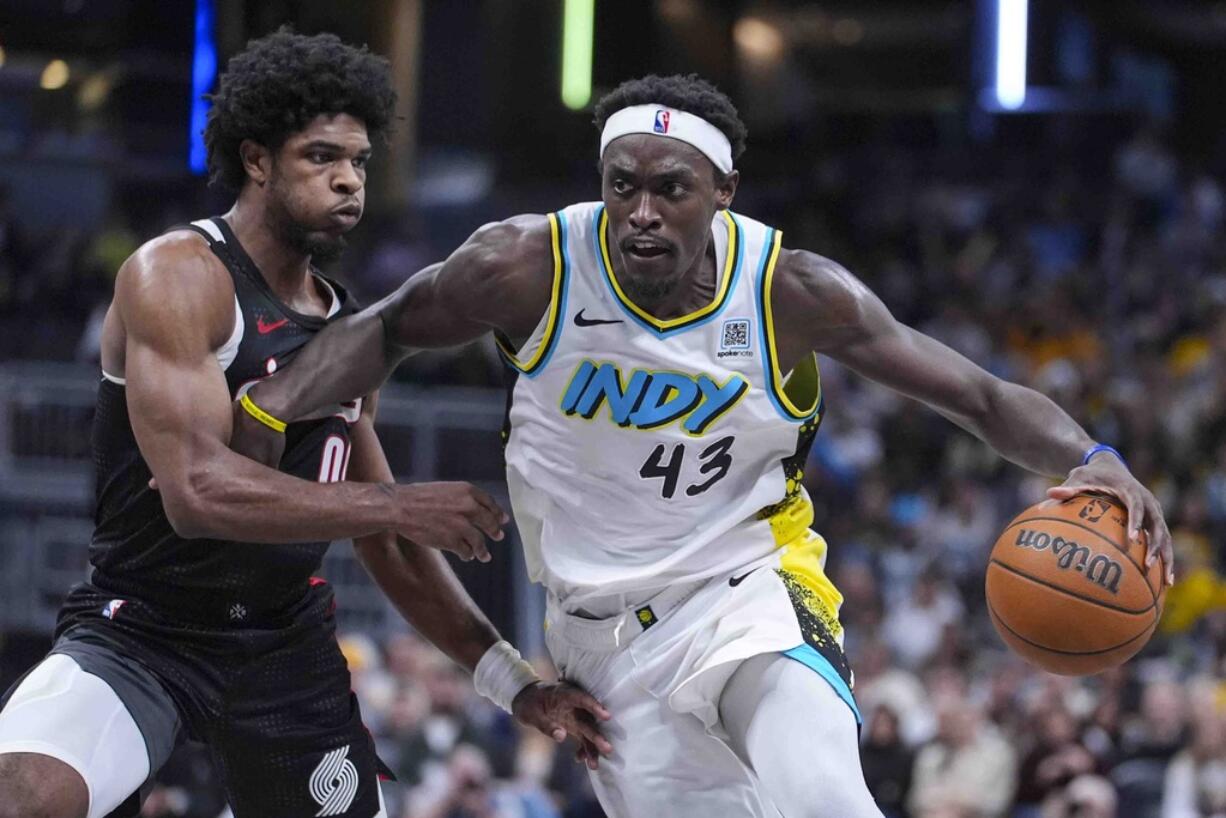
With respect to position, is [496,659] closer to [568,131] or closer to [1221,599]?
[1221,599]

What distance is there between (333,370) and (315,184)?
0.46m

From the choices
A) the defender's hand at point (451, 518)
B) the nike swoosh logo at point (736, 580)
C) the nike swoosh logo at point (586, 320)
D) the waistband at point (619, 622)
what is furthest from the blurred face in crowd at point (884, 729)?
the defender's hand at point (451, 518)

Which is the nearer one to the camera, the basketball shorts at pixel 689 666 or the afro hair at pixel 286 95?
the basketball shorts at pixel 689 666

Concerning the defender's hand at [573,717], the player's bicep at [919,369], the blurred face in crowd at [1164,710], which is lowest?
the blurred face in crowd at [1164,710]

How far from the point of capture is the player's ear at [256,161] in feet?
14.2

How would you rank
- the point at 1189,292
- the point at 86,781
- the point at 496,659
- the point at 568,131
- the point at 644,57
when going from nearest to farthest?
the point at 86,781
the point at 496,659
the point at 644,57
the point at 1189,292
the point at 568,131

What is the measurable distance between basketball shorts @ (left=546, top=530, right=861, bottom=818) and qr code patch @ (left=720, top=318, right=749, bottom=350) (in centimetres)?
53

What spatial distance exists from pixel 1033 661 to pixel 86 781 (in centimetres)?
217

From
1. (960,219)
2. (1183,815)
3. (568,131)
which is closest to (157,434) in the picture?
(1183,815)

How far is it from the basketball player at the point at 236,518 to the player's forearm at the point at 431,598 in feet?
0.89

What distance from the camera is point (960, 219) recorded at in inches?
603

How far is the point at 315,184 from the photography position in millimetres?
4238

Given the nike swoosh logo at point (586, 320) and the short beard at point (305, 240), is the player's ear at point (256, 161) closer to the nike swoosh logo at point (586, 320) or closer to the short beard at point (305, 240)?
the short beard at point (305, 240)

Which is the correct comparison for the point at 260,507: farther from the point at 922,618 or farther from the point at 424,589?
the point at 922,618
